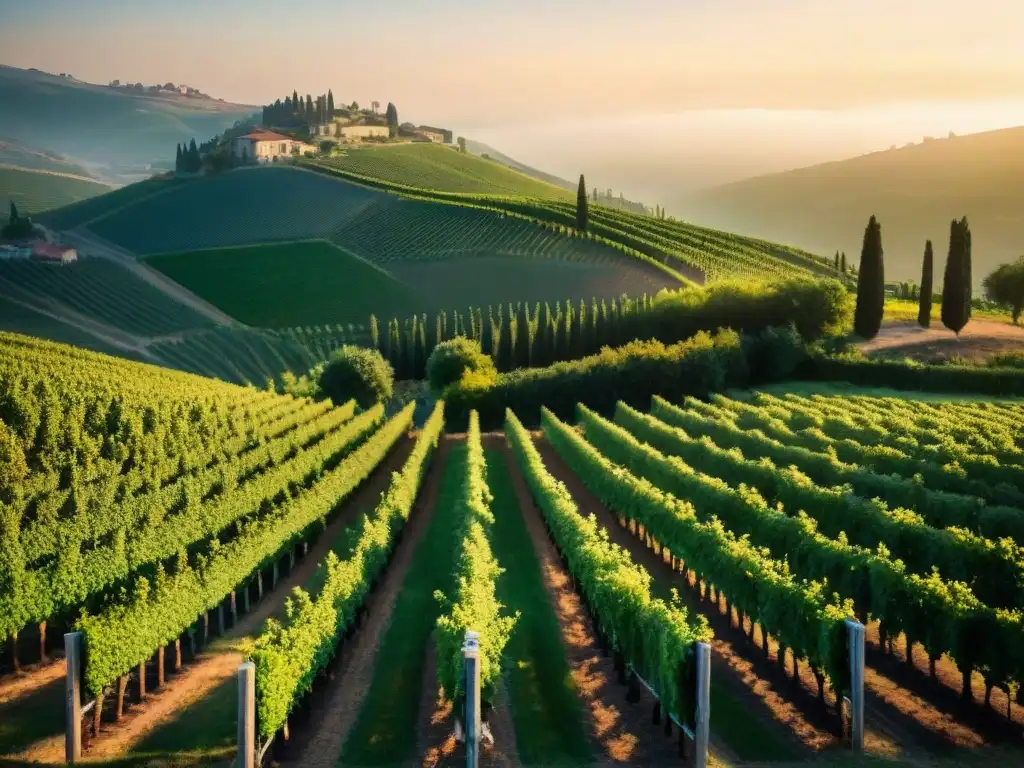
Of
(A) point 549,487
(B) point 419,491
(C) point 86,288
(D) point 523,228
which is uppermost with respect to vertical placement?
(D) point 523,228

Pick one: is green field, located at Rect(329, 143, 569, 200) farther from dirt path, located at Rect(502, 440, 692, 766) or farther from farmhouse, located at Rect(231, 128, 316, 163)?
dirt path, located at Rect(502, 440, 692, 766)

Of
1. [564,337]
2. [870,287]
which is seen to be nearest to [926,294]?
[870,287]

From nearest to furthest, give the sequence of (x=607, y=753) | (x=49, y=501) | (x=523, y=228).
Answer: (x=607, y=753), (x=49, y=501), (x=523, y=228)

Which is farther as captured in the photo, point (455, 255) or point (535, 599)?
point (455, 255)

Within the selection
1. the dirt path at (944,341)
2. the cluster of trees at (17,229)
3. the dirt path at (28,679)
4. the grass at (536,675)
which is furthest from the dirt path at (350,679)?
the cluster of trees at (17,229)

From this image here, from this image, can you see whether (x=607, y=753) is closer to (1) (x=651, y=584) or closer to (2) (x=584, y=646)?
(2) (x=584, y=646)

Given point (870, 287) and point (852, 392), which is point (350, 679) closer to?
point (852, 392)

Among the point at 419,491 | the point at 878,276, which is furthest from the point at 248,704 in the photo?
the point at 878,276
